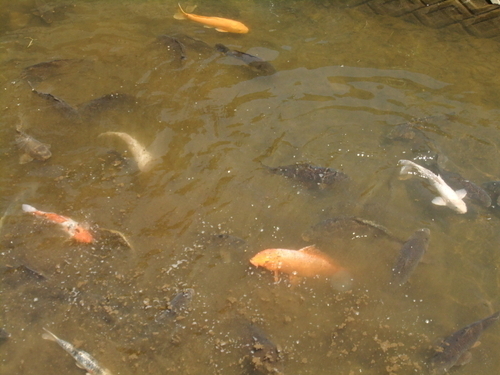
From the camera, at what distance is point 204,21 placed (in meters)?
8.59

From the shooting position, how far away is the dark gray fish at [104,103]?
6859mm

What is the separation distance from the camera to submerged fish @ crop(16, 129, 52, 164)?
614cm

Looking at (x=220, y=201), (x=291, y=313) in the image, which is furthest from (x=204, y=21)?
(x=291, y=313)

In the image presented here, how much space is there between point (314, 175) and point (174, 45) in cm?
409

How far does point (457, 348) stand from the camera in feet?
14.1

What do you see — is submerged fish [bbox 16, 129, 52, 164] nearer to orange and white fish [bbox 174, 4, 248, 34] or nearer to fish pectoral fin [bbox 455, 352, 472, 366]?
orange and white fish [bbox 174, 4, 248, 34]

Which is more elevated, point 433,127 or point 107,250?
point 433,127

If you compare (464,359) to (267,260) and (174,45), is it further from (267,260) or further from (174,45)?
(174,45)

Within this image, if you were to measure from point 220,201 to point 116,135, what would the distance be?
2.11 meters

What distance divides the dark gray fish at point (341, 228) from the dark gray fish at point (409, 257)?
0.24 metres

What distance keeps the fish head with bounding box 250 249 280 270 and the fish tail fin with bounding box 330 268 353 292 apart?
0.69m

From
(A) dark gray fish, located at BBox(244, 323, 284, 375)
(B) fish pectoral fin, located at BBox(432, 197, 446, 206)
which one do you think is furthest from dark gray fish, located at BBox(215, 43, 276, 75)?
(A) dark gray fish, located at BBox(244, 323, 284, 375)

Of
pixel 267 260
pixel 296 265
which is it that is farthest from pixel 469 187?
pixel 267 260

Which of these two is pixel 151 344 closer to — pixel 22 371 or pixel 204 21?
pixel 22 371
